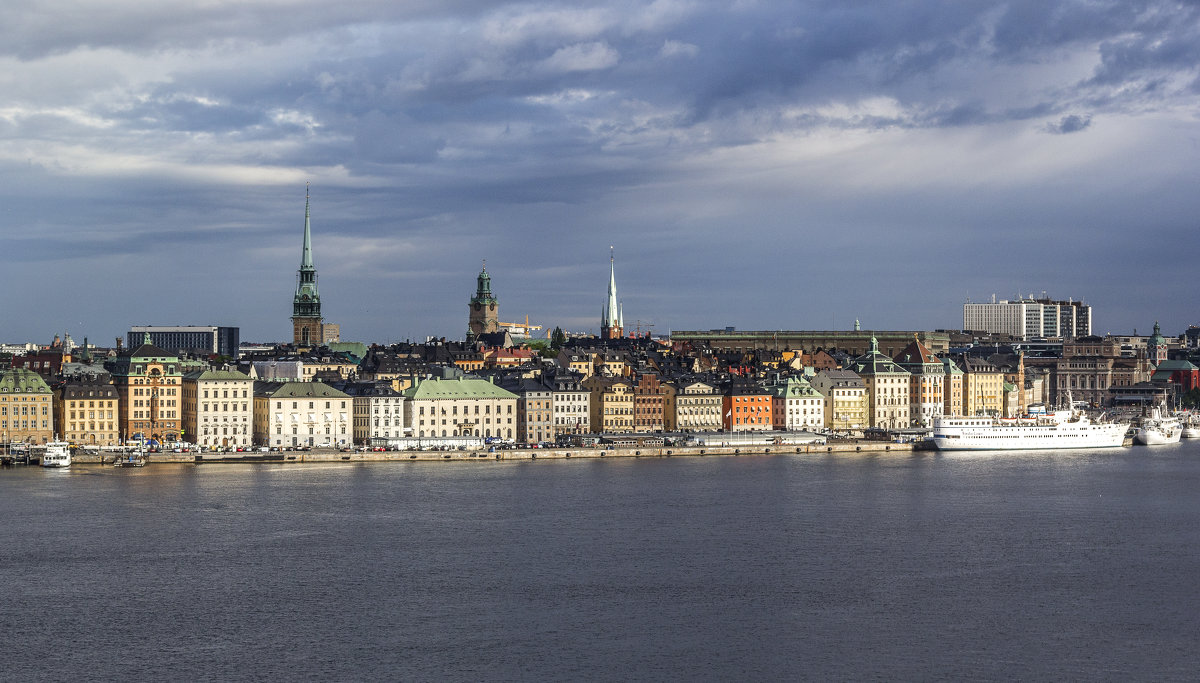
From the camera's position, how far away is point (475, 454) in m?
69.0

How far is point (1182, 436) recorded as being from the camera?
98188 millimetres

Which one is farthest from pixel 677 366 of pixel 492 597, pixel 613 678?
pixel 613 678

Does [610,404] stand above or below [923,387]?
below

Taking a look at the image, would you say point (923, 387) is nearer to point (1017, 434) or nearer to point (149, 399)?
point (1017, 434)

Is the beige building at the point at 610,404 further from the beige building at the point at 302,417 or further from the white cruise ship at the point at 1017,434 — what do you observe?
the white cruise ship at the point at 1017,434

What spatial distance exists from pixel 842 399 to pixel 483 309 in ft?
142

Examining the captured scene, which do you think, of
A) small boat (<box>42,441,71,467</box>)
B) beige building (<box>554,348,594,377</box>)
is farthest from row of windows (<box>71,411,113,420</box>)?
beige building (<box>554,348,594,377</box>)

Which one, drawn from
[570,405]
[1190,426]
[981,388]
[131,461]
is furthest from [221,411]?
[1190,426]

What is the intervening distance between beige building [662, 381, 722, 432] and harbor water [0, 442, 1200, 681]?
26446mm

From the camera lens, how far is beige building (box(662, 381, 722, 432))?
81562 mm

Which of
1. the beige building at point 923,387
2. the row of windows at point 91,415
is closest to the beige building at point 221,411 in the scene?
the row of windows at point 91,415

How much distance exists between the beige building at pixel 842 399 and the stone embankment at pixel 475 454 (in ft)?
34.8

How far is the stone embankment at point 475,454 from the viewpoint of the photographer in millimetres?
66250

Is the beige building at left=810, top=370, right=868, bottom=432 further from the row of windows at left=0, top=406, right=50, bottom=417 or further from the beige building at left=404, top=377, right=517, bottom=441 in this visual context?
the row of windows at left=0, top=406, right=50, bottom=417
